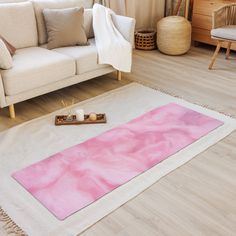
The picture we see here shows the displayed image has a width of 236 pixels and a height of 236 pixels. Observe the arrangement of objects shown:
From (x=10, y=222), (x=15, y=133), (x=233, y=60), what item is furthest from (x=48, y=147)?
(x=233, y=60)

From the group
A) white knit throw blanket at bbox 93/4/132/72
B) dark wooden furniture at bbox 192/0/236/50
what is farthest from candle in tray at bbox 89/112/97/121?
dark wooden furniture at bbox 192/0/236/50

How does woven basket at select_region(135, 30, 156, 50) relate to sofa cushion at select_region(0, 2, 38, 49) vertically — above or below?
below

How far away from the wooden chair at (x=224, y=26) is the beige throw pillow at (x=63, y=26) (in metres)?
1.45

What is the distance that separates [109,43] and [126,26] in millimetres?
281

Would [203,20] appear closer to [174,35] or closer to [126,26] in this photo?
[174,35]

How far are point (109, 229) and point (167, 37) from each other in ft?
9.61

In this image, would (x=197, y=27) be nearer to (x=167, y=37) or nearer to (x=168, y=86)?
(x=167, y=37)

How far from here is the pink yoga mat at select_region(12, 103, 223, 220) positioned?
6.69 ft

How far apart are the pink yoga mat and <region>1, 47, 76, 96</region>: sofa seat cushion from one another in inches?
28.0

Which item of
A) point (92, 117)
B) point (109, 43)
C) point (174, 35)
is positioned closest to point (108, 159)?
point (92, 117)

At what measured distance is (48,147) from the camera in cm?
249

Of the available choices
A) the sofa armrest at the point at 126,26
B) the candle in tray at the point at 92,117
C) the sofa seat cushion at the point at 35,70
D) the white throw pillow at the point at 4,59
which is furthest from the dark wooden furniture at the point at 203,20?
the white throw pillow at the point at 4,59

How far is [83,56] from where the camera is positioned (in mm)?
3143

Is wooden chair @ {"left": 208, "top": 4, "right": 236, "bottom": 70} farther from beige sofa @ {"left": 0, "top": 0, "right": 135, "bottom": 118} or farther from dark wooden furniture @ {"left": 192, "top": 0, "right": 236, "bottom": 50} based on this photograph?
beige sofa @ {"left": 0, "top": 0, "right": 135, "bottom": 118}
